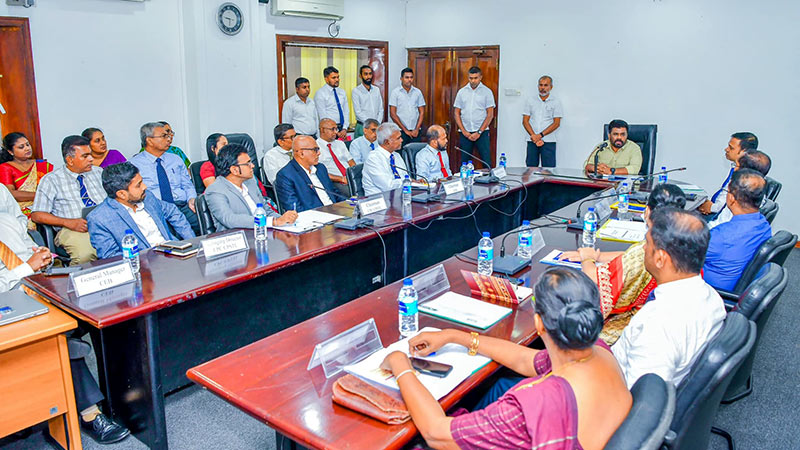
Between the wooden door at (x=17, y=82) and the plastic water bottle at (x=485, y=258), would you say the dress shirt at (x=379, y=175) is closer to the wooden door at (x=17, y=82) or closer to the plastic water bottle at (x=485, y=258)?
the plastic water bottle at (x=485, y=258)

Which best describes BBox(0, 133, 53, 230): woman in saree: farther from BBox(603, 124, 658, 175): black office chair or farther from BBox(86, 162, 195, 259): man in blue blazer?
BBox(603, 124, 658, 175): black office chair

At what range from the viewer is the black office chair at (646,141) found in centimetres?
509

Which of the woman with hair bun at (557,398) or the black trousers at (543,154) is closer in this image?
the woman with hair bun at (557,398)

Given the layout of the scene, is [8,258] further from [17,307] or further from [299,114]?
[299,114]

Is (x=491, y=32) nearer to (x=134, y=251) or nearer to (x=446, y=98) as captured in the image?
(x=446, y=98)

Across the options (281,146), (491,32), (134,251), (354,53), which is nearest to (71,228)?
(134,251)

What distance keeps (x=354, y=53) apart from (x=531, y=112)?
2.38 m

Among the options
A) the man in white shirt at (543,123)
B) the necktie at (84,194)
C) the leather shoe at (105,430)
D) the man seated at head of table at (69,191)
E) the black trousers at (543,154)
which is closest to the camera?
the leather shoe at (105,430)

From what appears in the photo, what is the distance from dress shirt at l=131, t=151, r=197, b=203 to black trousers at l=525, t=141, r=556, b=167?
3856mm

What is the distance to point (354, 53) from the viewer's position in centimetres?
747

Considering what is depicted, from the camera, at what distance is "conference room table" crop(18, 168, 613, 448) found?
206 cm

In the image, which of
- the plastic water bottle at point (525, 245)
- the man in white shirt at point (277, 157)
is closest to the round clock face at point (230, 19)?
the man in white shirt at point (277, 157)

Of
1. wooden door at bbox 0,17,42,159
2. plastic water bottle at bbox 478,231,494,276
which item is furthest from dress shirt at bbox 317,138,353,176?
plastic water bottle at bbox 478,231,494,276

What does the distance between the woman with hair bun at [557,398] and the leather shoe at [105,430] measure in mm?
1409
